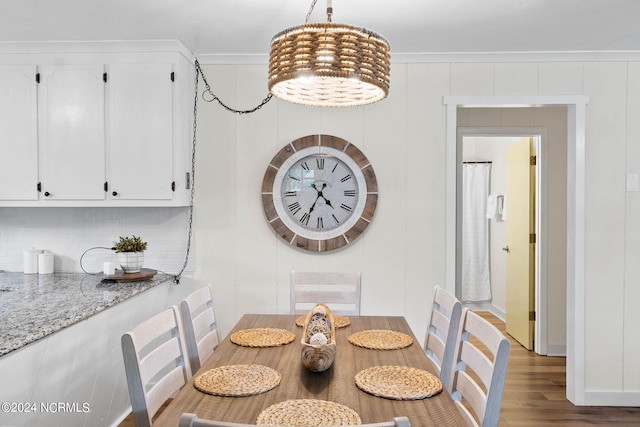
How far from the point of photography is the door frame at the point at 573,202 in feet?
10.7

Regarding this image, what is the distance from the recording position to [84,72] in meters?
3.09

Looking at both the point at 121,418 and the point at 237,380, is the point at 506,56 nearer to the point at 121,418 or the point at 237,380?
the point at 237,380

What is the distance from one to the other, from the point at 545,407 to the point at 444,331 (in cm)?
161

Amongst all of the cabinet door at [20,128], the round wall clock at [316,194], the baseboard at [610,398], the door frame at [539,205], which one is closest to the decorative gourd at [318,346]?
the round wall clock at [316,194]

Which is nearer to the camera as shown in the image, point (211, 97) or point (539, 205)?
point (211, 97)

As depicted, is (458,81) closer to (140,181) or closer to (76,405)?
(140,181)

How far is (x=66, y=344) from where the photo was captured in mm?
2172

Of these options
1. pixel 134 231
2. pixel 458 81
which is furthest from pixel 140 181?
pixel 458 81

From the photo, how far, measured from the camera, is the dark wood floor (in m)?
3.03

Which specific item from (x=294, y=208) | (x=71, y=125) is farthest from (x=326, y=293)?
(x=71, y=125)

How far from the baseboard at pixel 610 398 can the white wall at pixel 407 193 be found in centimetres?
2

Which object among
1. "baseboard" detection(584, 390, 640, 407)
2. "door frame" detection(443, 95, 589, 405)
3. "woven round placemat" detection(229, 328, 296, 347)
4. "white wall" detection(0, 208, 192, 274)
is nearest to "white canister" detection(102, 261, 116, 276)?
"white wall" detection(0, 208, 192, 274)

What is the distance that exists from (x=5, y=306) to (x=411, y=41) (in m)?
2.66

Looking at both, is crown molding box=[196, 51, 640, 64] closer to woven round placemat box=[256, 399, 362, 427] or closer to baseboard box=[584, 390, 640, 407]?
baseboard box=[584, 390, 640, 407]
